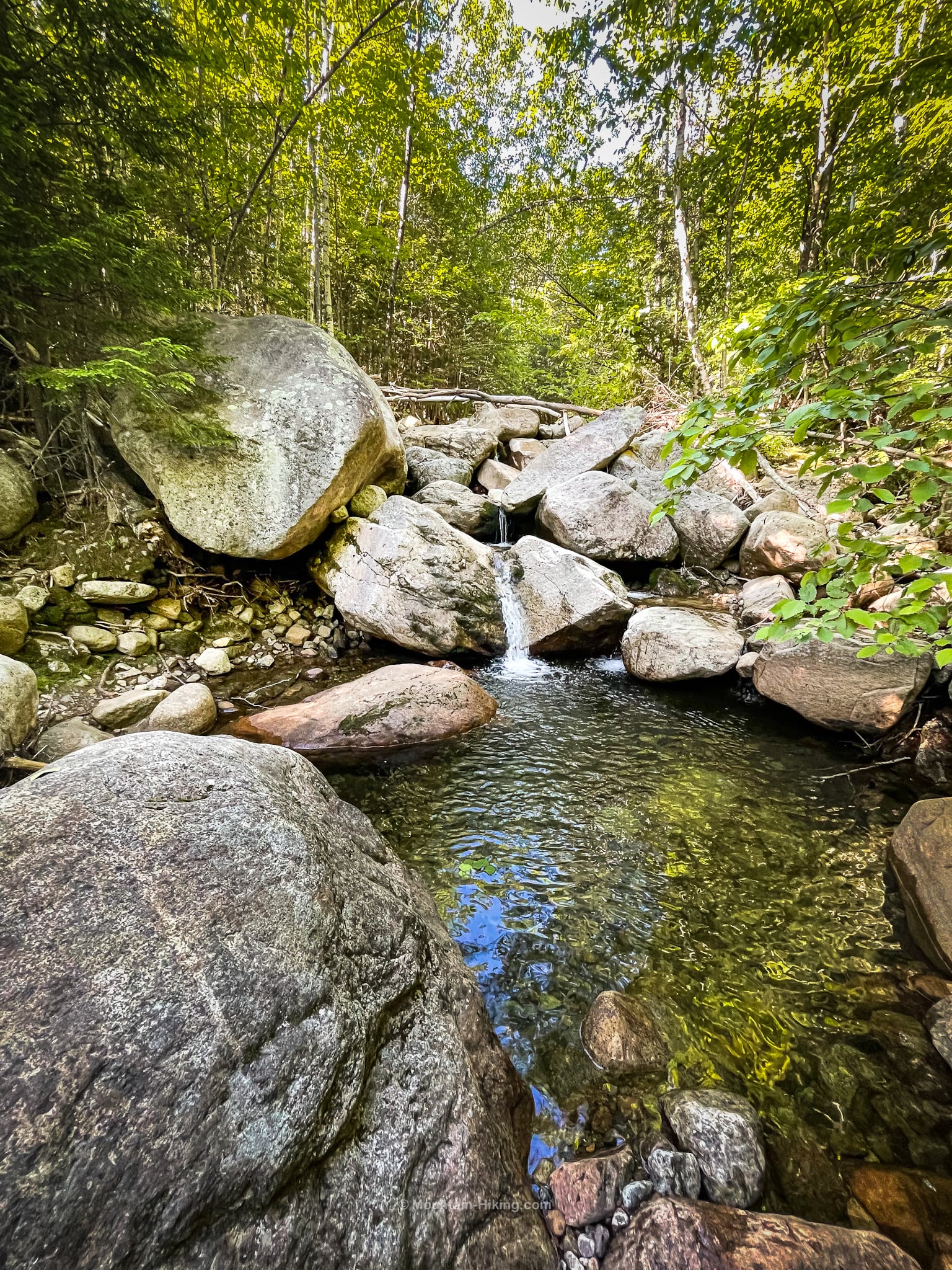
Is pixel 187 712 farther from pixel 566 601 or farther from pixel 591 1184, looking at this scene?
pixel 566 601

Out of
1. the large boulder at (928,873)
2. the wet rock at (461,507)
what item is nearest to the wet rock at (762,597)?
the large boulder at (928,873)

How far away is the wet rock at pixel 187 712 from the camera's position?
14.3ft

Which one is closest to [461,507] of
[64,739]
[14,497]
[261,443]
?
[261,443]

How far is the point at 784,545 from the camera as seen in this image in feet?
23.2

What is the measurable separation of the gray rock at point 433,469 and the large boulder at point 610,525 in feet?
8.41

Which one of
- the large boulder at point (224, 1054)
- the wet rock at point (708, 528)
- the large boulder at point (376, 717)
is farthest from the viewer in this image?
the wet rock at point (708, 528)

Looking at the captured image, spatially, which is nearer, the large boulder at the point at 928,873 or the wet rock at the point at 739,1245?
the wet rock at the point at 739,1245

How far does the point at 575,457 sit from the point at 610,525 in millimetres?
2462

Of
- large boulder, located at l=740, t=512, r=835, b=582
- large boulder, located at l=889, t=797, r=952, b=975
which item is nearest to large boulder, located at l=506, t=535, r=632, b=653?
large boulder, located at l=740, t=512, r=835, b=582

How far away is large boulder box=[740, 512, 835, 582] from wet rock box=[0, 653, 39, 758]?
29.6 ft

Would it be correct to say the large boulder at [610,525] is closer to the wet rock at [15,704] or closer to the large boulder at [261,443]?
the large boulder at [261,443]

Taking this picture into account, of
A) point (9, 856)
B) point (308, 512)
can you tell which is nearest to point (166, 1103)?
point (9, 856)

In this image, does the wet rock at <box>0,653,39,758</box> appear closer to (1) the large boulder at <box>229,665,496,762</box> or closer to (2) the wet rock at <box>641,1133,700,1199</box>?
(1) the large boulder at <box>229,665,496,762</box>

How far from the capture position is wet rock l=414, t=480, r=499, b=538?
8.48 meters
